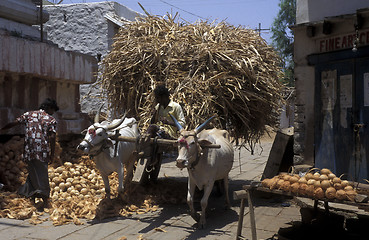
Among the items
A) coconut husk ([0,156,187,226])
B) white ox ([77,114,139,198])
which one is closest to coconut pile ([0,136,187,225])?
coconut husk ([0,156,187,226])

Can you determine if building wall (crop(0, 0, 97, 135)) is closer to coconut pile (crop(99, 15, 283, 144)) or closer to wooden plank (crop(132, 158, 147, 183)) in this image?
coconut pile (crop(99, 15, 283, 144))

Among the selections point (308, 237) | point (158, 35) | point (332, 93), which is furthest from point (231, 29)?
point (308, 237)

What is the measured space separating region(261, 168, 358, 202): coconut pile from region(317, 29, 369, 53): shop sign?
3.01 metres

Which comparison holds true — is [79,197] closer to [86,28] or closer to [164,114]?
[164,114]

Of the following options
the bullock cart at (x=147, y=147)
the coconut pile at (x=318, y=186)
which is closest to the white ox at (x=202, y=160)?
the bullock cart at (x=147, y=147)

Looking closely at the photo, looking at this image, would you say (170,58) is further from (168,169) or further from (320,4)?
(168,169)

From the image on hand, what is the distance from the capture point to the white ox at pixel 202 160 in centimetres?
504

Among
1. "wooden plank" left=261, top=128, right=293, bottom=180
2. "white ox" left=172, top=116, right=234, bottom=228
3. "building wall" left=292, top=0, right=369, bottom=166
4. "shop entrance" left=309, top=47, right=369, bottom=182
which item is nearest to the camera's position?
"white ox" left=172, top=116, right=234, bottom=228

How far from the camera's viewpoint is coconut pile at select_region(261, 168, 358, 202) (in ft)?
12.6

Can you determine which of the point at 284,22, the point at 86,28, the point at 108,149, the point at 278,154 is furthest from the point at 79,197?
the point at 284,22

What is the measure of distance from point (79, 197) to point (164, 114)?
6.73 feet

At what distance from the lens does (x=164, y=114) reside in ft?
20.1

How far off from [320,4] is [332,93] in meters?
1.61

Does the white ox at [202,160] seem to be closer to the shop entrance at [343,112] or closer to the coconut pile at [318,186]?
the coconut pile at [318,186]
